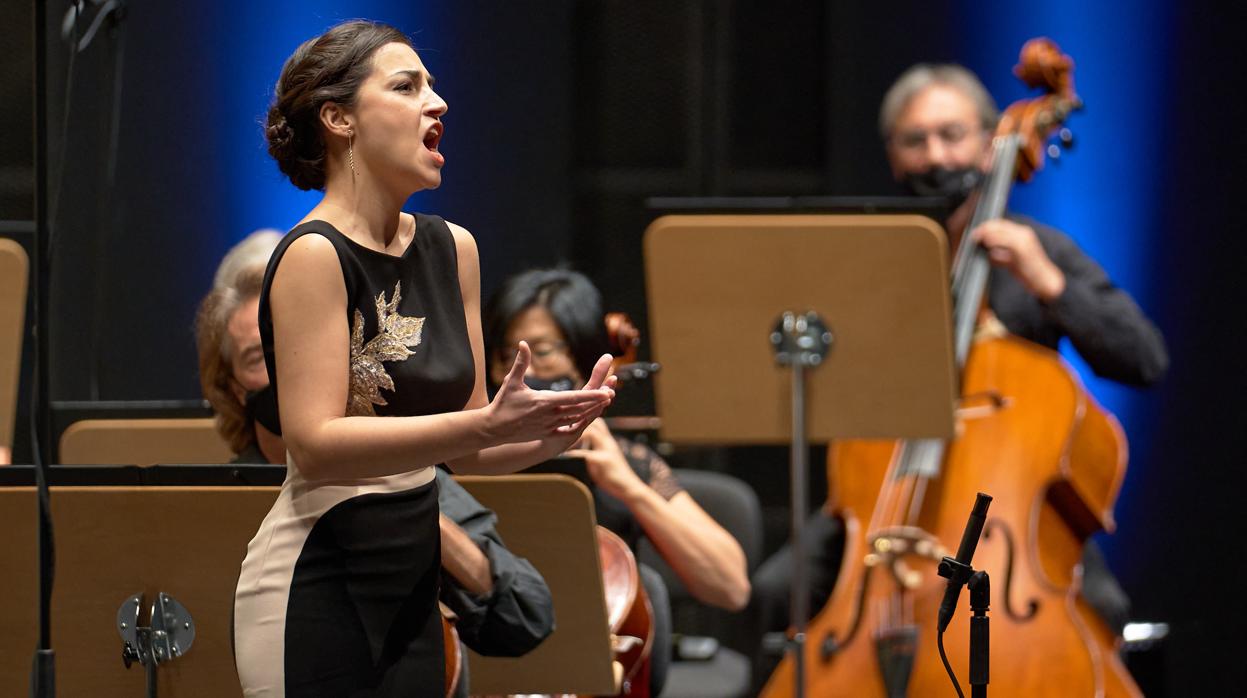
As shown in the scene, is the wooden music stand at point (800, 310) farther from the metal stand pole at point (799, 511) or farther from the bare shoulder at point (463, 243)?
the bare shoulder at point (463, 243)

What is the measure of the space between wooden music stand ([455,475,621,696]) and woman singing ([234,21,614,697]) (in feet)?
1.46

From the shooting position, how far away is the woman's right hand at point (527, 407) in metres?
1.48

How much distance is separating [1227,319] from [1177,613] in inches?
28.2

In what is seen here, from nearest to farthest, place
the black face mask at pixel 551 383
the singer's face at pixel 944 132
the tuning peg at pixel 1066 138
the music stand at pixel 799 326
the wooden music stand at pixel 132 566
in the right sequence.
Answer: the wooden music stand at pixel 132 566 → the black face mask at pixel 551 383 → the music stand at pixel 799 326 → the tuning peg at pixel 1066 138 → the singer's face at pixel 944 132

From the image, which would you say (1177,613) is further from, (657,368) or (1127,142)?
(657,368)

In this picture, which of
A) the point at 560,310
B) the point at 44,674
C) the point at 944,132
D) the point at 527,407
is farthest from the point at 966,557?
the point at 944,132

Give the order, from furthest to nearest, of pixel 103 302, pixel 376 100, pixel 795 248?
1. pixel 103 302
2. pixel 795 248
3. pixel 376 100

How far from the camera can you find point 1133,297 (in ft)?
13.3

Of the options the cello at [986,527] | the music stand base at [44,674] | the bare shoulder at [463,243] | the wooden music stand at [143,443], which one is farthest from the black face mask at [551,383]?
the music stand base at [44,674]

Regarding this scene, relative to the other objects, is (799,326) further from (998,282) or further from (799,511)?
(998,282)

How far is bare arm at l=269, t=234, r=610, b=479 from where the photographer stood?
149 centimetres

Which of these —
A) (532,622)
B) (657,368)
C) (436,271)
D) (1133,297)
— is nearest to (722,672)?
(657,368)

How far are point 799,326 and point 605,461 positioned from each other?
39cm

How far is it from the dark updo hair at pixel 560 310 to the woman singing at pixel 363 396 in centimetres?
116
